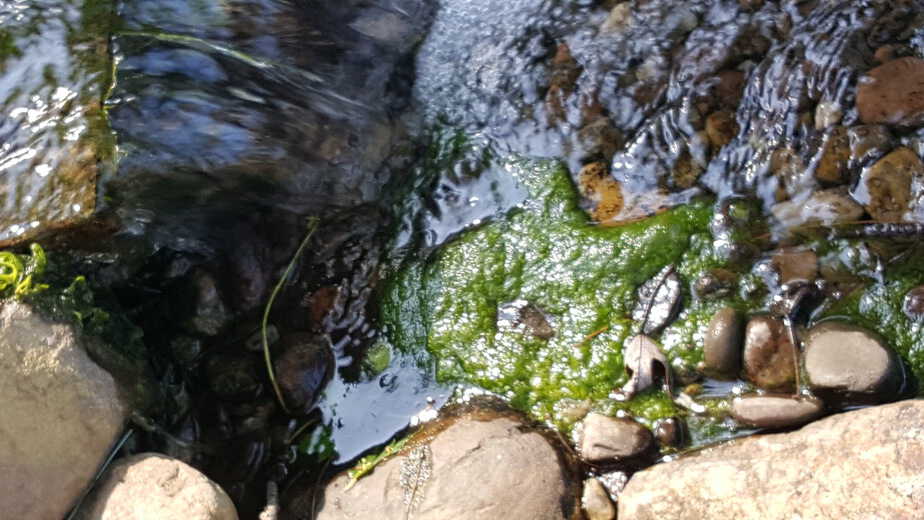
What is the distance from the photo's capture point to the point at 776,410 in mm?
2773

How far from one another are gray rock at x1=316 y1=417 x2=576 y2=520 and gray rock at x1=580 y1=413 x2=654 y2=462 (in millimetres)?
137

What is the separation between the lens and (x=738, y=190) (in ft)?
11.4

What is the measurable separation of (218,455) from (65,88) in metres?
1.76

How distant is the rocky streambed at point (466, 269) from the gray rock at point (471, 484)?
0.01 m

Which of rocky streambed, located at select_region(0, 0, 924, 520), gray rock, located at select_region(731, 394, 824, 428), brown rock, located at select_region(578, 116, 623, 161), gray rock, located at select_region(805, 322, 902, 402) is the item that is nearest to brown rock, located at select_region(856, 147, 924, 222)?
rocky streambed, located at select_region(0, 0, 924, 520)

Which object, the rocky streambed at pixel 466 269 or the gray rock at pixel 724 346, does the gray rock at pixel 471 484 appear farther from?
the gray rock at pixel 724 346

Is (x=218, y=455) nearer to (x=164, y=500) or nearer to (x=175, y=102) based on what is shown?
(x=164, y=500)

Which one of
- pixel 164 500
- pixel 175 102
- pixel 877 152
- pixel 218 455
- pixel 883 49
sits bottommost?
pixel 218 455

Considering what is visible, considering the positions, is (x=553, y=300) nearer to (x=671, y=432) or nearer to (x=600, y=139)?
(x=671, y=432)

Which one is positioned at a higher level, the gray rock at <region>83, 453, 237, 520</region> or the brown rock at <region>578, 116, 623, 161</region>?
the brown rock at <region>578, 116, 623, 161</region>

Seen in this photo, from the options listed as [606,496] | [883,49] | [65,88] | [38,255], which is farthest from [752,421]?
[65,88]

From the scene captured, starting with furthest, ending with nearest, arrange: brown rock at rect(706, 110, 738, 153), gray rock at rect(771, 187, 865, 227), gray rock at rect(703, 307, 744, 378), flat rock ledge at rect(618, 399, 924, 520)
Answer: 1. brown rock at rect(706, 110, 738, 153)
2. gray rock at rect(771, 187, 865, 227)
3. gray rock at rect(703, 307, 744, 378)
4. flat rock ledge at rect(618, 399, 924, 520)

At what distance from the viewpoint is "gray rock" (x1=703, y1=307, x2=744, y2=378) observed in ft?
9.77

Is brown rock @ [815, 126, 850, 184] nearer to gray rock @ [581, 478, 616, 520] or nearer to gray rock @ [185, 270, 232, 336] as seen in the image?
gray rock @ [581, 478, 616, 520]
